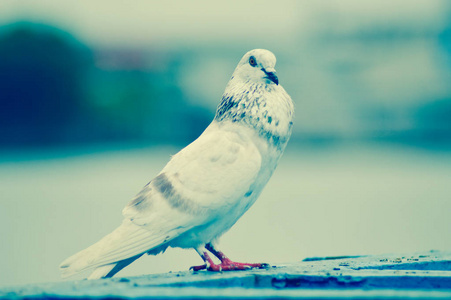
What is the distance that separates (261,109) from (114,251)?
919mm

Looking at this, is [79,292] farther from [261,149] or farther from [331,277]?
[261,149]

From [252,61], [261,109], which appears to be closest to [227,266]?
[261,109]

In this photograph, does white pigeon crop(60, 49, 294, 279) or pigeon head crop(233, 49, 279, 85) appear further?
pigeon head crop(233, 49, 279, 85)

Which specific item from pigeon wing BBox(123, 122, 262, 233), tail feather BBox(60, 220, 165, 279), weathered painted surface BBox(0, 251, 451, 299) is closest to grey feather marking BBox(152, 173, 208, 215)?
pigeon wing BBox(123, 122, 262, 233)

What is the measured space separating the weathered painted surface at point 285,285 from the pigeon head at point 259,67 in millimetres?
935

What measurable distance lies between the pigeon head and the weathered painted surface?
94cm

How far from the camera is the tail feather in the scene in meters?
2.54

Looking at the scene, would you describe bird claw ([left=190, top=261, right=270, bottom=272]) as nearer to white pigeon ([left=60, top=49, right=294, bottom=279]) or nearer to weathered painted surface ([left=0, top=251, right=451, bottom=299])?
white pigeon ([left=60, top=49, right=294, bottom=279])

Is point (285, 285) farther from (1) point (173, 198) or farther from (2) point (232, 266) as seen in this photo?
(1) point (173, 198)

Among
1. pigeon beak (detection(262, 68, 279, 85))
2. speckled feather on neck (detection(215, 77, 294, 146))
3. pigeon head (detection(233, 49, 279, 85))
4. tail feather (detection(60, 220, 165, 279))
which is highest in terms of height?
pigeon head (detection(233, 49, 279, 85))

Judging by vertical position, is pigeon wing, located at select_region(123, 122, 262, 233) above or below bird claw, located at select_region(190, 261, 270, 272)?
above

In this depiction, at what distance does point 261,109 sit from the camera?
2.94 m

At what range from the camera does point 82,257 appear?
2561mm

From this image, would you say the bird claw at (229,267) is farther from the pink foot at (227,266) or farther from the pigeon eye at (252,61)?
the pigeon eye at (252,61)
